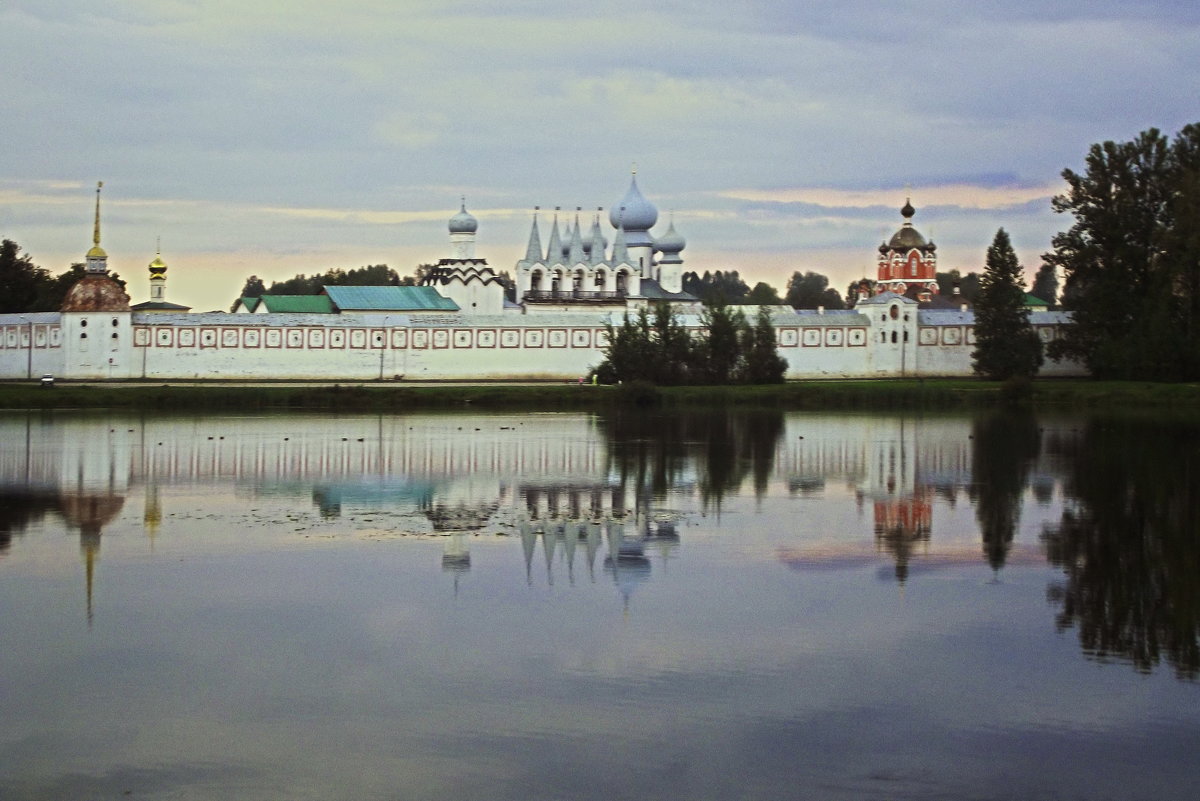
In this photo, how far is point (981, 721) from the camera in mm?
10469

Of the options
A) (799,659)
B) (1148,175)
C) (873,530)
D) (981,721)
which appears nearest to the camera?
(981,721)

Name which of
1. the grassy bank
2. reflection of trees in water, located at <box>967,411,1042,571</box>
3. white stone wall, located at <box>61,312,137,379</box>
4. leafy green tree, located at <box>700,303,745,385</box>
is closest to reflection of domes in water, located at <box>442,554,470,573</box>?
reflection of trees in water, located at <box>967,411,1042,571</box>

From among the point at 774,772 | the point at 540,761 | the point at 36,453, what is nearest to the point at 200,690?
the point at 540,761

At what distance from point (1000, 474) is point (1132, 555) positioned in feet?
29.7

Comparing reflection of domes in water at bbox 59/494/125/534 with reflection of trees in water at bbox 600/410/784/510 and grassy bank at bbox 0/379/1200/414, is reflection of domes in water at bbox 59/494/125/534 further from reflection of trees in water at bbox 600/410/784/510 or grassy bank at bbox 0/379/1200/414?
grassy bank at bbox 0/379/1200/414

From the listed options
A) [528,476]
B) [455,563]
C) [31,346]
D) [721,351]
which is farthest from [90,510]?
[31,346]

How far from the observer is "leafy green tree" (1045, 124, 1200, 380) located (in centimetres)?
5359

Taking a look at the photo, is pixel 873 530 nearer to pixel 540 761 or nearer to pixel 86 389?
pixel 540 761

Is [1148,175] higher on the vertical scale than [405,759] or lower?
higher

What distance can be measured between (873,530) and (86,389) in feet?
121

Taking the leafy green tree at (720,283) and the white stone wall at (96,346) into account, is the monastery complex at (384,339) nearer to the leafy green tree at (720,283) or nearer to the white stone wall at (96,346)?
the white stone wall at (96,346)

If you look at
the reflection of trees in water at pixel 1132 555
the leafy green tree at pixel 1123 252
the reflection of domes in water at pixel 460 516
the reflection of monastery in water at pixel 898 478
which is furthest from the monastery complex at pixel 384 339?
the reflection of domes in water at pixel 460 516

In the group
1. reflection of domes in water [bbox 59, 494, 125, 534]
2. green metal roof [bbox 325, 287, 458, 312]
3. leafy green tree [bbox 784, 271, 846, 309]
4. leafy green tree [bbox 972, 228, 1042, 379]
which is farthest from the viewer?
leafy green tree [bbox 784, 271, 846, 309]

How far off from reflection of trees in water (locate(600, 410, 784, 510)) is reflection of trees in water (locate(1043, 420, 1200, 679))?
499 centimetres
